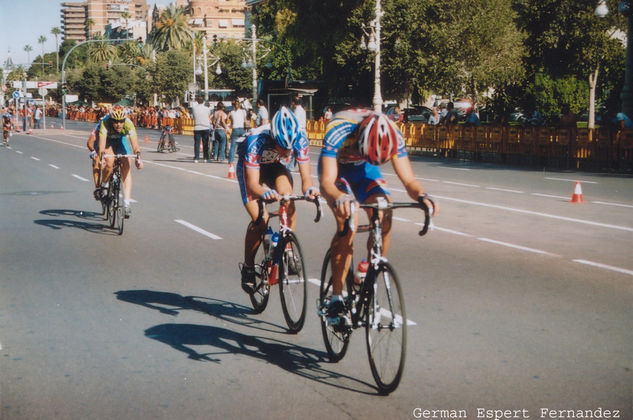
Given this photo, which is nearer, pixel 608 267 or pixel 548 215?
pixel 608 267

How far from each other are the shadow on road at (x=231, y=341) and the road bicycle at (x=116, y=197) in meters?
4.28

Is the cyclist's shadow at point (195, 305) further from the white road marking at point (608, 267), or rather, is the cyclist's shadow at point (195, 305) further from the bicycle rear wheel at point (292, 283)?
the white road marking at point (608, 267)

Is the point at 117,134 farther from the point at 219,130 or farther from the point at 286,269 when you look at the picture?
the point at 219,130

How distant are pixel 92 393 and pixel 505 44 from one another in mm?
44398

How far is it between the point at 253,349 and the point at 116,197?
6.52 meters

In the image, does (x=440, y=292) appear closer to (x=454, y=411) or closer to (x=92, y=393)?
(x=454, y=411)

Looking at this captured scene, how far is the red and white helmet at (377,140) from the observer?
4836 millimetres

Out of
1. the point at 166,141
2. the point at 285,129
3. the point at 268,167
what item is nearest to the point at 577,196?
the point at 268,167

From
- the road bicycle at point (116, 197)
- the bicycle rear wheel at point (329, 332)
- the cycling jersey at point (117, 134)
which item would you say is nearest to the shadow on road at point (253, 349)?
the bicycle rear wheel at point (329, 332)

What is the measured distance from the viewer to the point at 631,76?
23.1 meters

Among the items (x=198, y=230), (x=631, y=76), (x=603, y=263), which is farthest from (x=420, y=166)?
(x=603, y=263)

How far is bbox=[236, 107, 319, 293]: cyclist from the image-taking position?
5996mm

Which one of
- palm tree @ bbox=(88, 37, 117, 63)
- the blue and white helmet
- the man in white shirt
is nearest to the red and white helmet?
the blue and white helmet

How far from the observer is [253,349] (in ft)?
19.3
